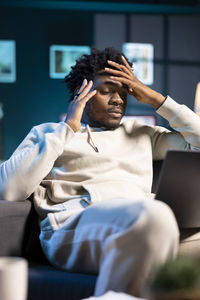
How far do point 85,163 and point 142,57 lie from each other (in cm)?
478

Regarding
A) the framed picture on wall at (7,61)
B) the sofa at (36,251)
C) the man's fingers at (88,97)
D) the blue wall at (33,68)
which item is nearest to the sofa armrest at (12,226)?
the sofa at (36,251)

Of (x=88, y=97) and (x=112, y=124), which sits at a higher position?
(x=88, y=97)

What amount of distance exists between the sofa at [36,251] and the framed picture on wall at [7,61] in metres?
4.74

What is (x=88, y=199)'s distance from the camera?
5.73 ft

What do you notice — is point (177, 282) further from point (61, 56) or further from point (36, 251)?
point (61, 56)

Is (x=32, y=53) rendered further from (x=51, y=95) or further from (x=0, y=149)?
(x=0, y=149)

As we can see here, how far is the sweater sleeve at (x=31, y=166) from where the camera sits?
173cm

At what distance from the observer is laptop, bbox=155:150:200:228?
4.88ft

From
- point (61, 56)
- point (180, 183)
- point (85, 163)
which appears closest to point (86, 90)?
point (85, 163)

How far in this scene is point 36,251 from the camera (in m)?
1.80

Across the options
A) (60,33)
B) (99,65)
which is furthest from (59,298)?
(60,33)

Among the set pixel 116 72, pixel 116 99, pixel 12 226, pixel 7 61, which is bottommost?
pixel 12 226

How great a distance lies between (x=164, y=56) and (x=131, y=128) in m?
4.68

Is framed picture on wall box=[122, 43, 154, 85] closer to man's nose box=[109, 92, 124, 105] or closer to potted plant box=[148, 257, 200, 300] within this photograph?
man's nose box=[109, 92, 124, 105]
